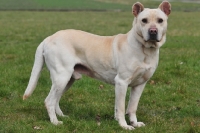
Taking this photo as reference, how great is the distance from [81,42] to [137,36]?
0.99m

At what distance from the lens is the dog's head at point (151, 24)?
6156 mm

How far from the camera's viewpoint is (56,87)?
Answer: 6867 millimetres

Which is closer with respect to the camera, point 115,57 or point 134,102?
point 115,57

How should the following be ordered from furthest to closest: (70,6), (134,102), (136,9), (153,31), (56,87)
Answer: (70,6) < (134,102) < (56,87) < (136,9) < (153,31)

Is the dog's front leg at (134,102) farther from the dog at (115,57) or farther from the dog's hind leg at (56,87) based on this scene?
the dog's hind leg at (56,87)

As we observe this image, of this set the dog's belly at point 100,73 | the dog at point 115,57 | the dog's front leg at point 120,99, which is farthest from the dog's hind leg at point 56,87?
the dog's front leg at point 120,99

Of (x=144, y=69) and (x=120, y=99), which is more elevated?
(x=144, y=69)

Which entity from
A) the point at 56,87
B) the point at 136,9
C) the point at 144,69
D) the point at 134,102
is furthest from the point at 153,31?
the point at 56,87

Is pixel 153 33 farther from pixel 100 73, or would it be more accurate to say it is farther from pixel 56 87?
pixel 56 87

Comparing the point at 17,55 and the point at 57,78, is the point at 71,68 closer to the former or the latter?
the point at 57,78

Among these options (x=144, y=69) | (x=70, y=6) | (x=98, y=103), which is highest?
(x=144, y=69)

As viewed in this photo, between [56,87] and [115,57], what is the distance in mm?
1084

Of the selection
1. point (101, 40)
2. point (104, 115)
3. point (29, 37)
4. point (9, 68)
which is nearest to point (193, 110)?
point (104, 115)

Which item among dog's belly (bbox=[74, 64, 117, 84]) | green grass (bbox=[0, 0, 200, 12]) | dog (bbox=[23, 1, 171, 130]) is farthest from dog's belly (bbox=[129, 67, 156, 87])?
green grass (bbox=[0, 0, 200, 12])
